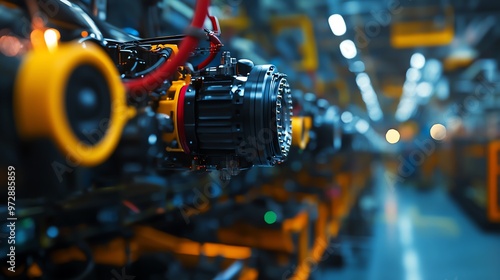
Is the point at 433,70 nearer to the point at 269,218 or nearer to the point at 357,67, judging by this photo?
the point at 357,67

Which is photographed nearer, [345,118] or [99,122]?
[99,122]

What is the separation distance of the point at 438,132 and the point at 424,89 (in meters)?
1.93

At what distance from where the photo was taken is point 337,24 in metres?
3.04

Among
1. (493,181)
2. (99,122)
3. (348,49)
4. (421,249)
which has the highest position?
(348,49)

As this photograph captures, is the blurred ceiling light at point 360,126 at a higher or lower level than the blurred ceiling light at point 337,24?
lower

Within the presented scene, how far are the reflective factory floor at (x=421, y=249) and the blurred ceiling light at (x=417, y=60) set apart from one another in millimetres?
2312

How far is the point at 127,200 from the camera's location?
1.26 meters

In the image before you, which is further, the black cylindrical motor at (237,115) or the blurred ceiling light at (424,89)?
the blurred ceiling light at (424,89)

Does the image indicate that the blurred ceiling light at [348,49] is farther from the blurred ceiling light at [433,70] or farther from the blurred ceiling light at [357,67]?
the blurred ceiling light at [433,70]

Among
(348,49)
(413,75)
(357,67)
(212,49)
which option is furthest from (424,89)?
(212,49)

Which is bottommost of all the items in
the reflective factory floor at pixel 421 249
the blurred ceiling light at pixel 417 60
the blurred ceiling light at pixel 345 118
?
the reflective factory floor at pixel 421 249

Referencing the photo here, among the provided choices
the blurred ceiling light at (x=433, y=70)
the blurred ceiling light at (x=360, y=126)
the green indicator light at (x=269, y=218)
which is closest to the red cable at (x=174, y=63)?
the green indicator light at (x=269, y=218)

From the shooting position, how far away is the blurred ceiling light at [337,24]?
116 inches

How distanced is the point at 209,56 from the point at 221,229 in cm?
158
